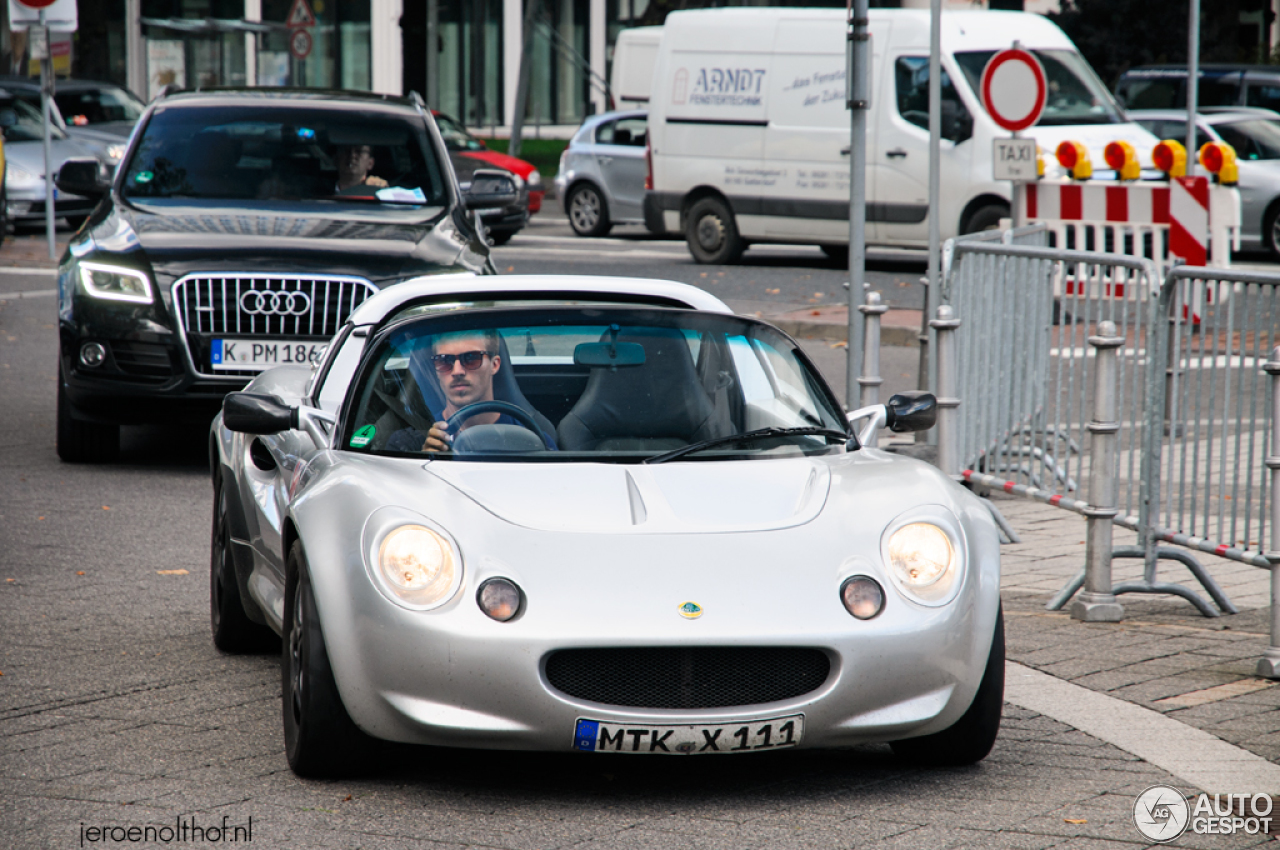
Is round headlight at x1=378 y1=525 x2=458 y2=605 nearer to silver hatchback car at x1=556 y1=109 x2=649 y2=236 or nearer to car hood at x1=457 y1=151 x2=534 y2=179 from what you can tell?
car hood at x1=457 y1=151 x2=534 y2=179

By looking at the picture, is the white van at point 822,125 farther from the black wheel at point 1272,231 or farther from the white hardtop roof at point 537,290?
the white hardtop roof at point 537,290

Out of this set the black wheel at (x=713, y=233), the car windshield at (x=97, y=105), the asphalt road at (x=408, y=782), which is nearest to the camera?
the asphalt road at (x=408, y=782)

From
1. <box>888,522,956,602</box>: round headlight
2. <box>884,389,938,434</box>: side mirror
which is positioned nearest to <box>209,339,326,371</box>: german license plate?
<box>884,389,938,434</box>: side mirror

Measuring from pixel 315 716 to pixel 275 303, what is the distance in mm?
5170

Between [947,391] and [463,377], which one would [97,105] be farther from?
[463,377]

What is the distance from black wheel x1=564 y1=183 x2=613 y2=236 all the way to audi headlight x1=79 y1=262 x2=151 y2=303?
16.9 m

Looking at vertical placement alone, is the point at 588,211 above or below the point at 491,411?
above

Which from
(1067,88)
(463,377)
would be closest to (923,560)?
(463,377)

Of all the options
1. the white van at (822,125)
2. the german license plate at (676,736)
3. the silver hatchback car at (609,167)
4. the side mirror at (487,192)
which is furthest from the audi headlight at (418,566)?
the silver hatchback car at (609,167)

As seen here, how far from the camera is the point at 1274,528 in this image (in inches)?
225

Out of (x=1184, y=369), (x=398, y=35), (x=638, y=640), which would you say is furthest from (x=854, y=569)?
(x=398, y=35)

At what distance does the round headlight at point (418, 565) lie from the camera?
4.25 metres

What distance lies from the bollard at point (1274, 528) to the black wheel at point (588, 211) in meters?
20.6

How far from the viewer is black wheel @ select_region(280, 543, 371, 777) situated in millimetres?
4355
